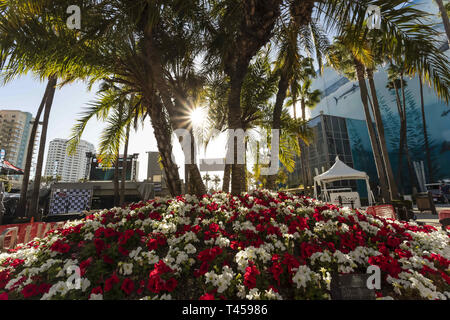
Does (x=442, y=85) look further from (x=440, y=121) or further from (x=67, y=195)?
(x=440, y=121)

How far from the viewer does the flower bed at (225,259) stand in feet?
7.16

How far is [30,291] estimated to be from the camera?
220 centimetres

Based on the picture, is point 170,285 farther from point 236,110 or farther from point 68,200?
point 68,200

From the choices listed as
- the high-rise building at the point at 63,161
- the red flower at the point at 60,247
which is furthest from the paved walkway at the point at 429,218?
the high-rise building at the point at 63,161

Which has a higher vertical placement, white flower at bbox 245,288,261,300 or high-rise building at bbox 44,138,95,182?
high-rise building at bbox 44,138,95,182

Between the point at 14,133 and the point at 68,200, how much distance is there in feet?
391

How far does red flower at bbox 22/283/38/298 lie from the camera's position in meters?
2.16

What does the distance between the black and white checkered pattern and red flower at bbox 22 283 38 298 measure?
16148 millimetres

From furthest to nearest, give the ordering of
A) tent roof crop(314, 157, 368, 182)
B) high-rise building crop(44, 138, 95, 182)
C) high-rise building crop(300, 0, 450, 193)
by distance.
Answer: high-rise building crop(44, 138, 95, 182) < high-rise building crop(300, 0, 450, 193) < tent roof crop(314, 157, 368, 182)

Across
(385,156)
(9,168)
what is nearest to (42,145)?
(9,168)

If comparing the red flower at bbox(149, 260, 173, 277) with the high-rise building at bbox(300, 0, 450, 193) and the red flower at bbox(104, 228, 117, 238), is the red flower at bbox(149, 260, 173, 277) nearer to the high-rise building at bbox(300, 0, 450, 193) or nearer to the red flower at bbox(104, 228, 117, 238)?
the red flower at bbox(104, 228, 117, 238)

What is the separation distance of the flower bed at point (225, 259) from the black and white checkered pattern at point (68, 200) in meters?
14.2

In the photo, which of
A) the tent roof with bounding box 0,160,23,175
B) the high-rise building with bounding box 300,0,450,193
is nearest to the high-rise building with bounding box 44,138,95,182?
the tent roof with bounding box 0,160,23,175

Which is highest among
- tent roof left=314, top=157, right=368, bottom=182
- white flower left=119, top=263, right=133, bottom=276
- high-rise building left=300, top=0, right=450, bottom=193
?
high-rise building left=300, top=0, right=450, bottom=193
